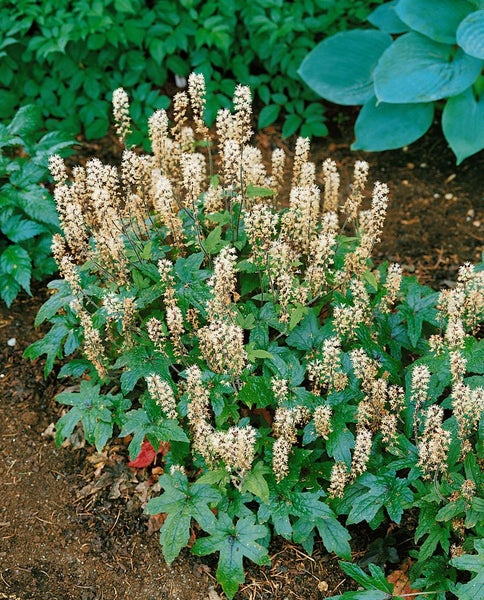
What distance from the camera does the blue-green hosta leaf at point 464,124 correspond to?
17.9 ft

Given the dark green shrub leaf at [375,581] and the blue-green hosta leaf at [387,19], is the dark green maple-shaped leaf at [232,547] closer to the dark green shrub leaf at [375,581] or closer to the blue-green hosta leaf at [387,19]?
the dark green shrub leaf at [375,581]

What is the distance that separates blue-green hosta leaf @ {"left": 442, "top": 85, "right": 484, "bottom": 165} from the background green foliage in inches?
41.8

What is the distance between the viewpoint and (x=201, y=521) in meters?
3.17

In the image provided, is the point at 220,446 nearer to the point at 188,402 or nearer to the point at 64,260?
the point at 188,402

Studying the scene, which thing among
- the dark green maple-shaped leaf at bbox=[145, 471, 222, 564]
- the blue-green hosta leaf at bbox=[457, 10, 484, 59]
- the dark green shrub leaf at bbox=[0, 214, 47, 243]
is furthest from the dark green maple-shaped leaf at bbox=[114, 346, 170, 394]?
the blue-green hosta leaf at bbox=[457, 10, 484, 59]

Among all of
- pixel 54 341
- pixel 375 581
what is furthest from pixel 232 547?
pixel 54 341

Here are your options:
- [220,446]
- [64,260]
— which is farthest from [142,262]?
[220,446]

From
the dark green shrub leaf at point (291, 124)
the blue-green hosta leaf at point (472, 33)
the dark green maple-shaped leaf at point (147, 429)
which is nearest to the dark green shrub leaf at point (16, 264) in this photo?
the dark green maple-shaped leaf at point (147, 429)

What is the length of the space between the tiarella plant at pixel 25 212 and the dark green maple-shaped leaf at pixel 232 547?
76.5 inches

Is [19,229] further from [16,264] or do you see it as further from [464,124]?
[464,124]

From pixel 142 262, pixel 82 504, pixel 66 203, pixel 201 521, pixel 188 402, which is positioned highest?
pixel 66 203

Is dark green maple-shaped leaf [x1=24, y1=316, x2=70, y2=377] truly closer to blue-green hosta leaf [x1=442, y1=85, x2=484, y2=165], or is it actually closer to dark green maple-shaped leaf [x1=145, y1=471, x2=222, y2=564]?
dark green maple-shaped leaf [x1=145, y1=471, x2=222, y2=564]

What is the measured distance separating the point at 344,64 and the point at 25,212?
2.75m

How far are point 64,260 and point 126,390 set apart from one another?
0.66m
